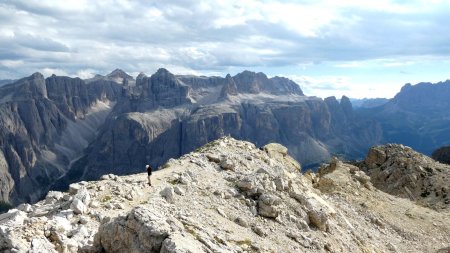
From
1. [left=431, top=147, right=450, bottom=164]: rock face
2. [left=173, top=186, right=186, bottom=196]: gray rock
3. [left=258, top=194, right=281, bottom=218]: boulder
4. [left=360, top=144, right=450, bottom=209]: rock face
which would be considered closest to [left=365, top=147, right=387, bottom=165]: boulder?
[left=360, top=144, right=450, bottom=209]: rock face

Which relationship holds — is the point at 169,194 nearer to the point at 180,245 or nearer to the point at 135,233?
the point at 135,233

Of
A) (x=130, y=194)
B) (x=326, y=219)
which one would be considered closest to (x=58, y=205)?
(x=130, y=194)

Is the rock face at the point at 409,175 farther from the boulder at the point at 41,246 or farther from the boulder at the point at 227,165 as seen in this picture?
the boulder at the point at 41,246

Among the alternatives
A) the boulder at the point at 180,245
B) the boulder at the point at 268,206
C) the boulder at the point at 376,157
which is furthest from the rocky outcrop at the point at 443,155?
the boulder at the point at 180,245

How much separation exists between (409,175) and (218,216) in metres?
63.2

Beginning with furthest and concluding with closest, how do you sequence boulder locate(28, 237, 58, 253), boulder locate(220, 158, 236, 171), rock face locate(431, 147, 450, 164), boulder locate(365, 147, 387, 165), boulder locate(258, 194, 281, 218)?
rock face locate(431, 147, 450, 164)
boulder locate(365, 147, 387, 165)
boulder locate(220, 158, 236, 171)
boulder locate(258, 194, 281, 218)
boulder locate(28, 237, 58, 253)

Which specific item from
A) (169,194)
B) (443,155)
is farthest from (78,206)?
(443,155)

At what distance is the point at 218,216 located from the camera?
33688 mm

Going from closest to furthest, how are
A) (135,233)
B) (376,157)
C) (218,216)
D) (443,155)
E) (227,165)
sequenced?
(135,233), (218,216), (227,165), (376,157), (443,155)

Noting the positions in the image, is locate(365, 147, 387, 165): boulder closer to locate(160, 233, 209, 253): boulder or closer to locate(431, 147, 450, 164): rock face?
locate(431, 147, 450, 164): rock face

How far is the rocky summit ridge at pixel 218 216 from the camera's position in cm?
2502

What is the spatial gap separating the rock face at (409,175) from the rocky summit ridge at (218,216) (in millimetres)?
15678

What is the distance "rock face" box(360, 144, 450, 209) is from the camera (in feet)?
268

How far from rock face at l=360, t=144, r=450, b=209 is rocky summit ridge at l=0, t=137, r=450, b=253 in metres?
15.7
